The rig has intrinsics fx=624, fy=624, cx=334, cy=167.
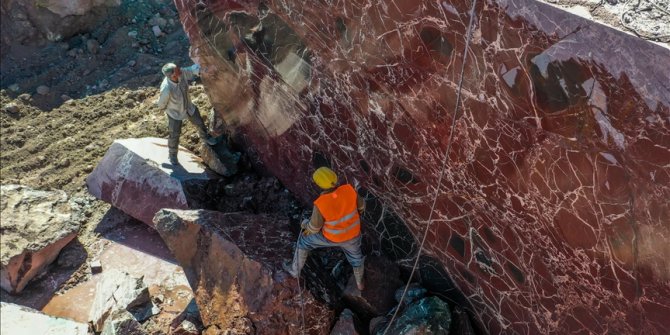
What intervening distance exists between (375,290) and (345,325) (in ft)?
1.25

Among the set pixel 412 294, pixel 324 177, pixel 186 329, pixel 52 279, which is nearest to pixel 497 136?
pixel 324 177

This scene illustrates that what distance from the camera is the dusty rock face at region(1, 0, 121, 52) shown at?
345 inches

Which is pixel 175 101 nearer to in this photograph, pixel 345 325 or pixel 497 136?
pixel 345 325

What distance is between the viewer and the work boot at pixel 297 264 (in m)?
4.78

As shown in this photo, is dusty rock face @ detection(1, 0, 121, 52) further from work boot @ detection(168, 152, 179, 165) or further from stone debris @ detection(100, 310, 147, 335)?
stone debris @ detection(100, 310, 147, 335)

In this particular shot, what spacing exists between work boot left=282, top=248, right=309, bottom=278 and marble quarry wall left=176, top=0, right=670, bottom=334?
71 centimetres

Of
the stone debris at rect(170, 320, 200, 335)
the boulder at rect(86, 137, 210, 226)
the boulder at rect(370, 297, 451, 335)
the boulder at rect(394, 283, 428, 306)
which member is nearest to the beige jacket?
the boulder at rect(86, 137, 210, 226)

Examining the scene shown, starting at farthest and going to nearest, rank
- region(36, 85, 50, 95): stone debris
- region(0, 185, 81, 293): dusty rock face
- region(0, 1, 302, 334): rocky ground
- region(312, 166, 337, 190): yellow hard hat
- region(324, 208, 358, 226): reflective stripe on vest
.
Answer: region(36, 85, 50, 95): stone debris < region(0, 1, 302, 334): rocky ground < region(0, 185, 81, 293): dusty rock face < region(324, 208, 358, 226): reflective stripe on vest < region(312, 166, 337, 190): yellow hard hat

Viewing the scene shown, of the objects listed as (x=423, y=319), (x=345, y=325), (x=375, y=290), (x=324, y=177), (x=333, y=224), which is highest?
(x=324, y=177)

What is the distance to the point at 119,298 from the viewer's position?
5242 millimetres

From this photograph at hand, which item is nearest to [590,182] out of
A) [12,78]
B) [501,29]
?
[501,29]

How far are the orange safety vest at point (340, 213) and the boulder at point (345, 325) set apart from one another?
0.64m

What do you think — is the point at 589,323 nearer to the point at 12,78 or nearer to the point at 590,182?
the point at 590,182

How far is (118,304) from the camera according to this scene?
519 cm
